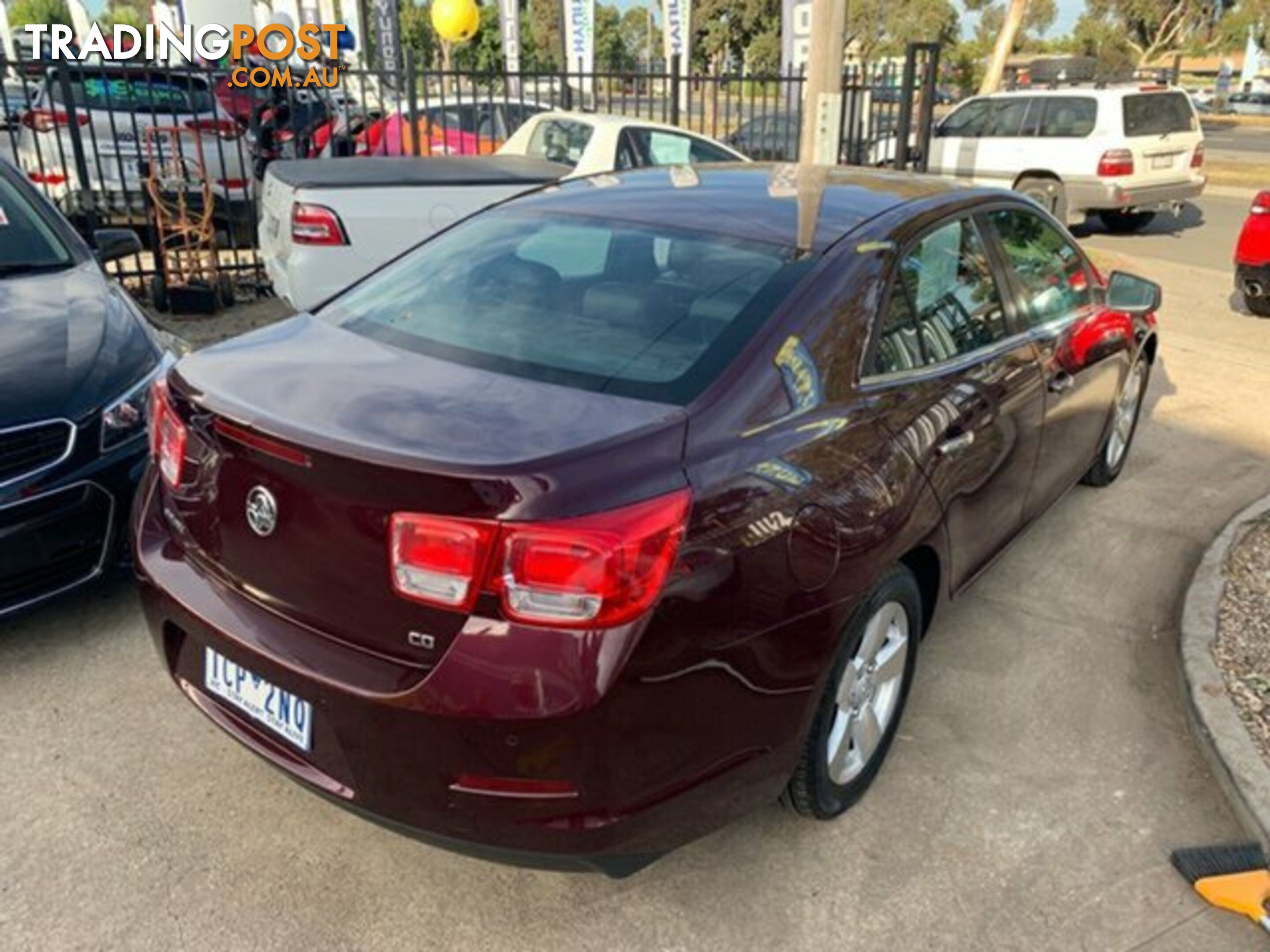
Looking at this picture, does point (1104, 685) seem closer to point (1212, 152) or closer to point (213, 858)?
point (213, 858)

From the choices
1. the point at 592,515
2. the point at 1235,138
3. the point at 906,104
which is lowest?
the point at 1235,138

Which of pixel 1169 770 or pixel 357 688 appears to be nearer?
pixel 357 688

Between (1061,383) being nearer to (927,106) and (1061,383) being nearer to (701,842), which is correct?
A: (701,842)

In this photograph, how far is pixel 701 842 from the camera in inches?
104

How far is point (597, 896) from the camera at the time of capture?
97.3 inches

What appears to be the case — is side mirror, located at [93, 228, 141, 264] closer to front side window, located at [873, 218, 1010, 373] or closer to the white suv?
front side window, located at [873, 218, 1010, 373]

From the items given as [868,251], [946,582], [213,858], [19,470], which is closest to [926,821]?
[946,582]

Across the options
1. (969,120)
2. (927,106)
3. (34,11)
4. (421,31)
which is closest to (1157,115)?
(969,120)

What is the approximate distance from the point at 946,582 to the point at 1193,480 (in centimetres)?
299

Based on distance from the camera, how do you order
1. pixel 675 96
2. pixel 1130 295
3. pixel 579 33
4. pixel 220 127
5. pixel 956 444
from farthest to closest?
1. pixel 579 33
2. pixel 675 96
3. pixel 220 127
4. pixel 1130 295
5. pixel 956 444

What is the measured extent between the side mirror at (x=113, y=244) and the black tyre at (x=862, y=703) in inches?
154

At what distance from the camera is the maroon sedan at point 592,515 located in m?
1.94

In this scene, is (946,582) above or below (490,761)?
below

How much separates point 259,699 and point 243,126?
31.4 ft
